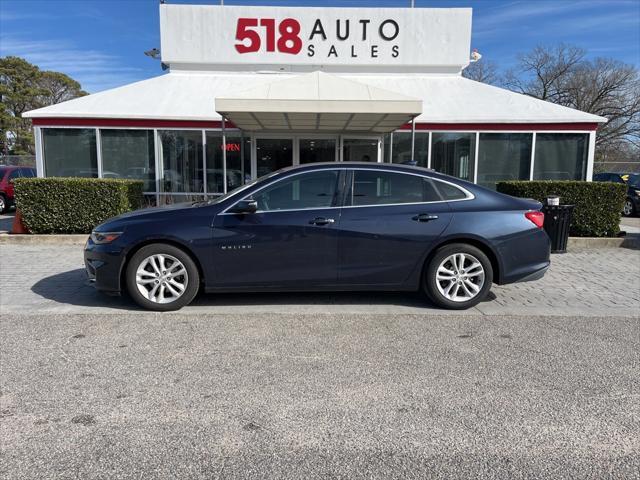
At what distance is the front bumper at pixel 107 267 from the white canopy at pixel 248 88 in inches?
289

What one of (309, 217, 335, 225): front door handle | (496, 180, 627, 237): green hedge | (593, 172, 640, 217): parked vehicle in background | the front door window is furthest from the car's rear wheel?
(309, 217, 335, 225): front door handle

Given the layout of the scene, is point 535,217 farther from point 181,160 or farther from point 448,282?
point 181,160

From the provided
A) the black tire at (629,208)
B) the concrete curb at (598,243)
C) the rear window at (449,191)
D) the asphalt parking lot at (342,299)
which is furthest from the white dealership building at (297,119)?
the black tire at (629,208)

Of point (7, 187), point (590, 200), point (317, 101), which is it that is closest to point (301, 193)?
point (317, 101)

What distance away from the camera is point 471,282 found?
5523 millimetres

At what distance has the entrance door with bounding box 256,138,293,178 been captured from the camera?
13320mm

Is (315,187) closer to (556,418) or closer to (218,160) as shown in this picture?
(556,418)

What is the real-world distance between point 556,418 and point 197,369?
8.61ft

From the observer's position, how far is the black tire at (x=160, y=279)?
5254mm

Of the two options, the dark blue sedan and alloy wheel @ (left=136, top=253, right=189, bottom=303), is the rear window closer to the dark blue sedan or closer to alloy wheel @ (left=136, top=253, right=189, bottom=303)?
the dark blue sedan

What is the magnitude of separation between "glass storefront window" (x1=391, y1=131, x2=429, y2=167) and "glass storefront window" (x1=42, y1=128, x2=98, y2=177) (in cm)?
802

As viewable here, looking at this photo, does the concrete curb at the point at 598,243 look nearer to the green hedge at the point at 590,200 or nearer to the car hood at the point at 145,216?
the green hedge at the point at 590,200

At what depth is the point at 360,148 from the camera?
13.5 m

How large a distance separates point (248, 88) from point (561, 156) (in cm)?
850
